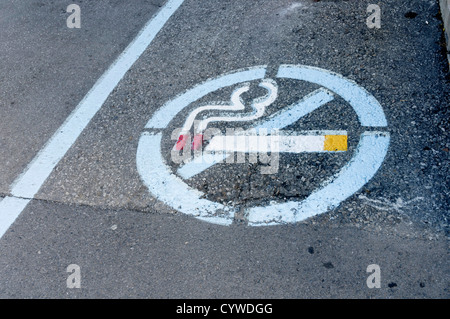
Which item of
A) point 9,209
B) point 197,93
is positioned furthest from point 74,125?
point 197,93

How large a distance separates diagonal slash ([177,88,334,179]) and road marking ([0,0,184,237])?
1187 mm

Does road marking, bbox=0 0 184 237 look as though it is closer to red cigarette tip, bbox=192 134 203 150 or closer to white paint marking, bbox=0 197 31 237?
white paint marking, bbox=0 197 31 237

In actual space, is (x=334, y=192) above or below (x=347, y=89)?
below

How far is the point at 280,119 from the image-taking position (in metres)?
3.88

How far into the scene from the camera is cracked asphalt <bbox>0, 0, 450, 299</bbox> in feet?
9.20

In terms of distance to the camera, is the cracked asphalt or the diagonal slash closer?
the cracked asphalt

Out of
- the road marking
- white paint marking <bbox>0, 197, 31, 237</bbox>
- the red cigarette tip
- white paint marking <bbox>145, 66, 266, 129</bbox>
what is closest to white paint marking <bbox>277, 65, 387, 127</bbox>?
white paint marking <bbox>145, 66, 266, 129</bbox>

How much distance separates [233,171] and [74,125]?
1.71 metres

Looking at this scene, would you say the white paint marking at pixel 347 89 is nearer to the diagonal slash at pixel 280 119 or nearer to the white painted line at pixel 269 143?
the diagonal slash at pixel 280 119

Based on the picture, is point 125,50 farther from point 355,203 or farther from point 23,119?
point 355,203

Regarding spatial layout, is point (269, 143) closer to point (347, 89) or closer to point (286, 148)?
point (286, 148)

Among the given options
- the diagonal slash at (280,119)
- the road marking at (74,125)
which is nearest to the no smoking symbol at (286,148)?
the diagonal slash at (280,119)

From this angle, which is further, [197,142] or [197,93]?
[197,93]
